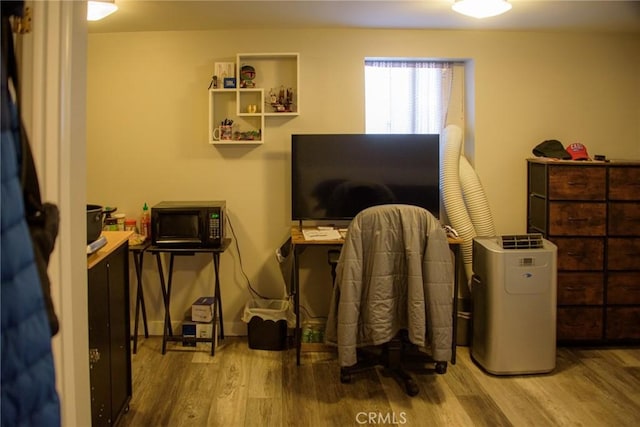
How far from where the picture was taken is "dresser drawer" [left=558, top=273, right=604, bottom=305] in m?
3.54

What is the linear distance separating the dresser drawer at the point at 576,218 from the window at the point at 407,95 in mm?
1037

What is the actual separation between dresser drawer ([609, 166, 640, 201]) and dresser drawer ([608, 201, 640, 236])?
0.05 metres

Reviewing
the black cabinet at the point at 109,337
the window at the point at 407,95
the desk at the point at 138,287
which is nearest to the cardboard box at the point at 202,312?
the desk at the point at 138,287

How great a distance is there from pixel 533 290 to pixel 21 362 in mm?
2840

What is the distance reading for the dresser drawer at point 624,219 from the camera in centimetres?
354

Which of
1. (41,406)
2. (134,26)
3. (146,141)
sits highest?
(134,26)

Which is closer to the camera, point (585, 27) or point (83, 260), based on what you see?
point (83, 260)

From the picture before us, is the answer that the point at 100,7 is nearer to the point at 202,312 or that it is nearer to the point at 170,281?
the point at 170,281

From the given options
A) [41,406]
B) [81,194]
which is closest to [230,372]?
[81,194]

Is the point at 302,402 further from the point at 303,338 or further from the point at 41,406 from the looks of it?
the point at 41,406

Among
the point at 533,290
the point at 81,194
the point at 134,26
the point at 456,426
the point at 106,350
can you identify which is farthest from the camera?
the point at 134,26

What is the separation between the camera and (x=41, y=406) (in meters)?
1.00

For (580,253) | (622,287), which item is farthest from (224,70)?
(622,287)

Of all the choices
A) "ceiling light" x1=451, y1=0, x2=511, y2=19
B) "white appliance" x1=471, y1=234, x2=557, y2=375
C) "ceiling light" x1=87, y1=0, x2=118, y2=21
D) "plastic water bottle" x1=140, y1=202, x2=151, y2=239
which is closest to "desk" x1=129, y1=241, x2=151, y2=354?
"plastic water bottle" x1=140, y1=202, x2=151, y2=239
